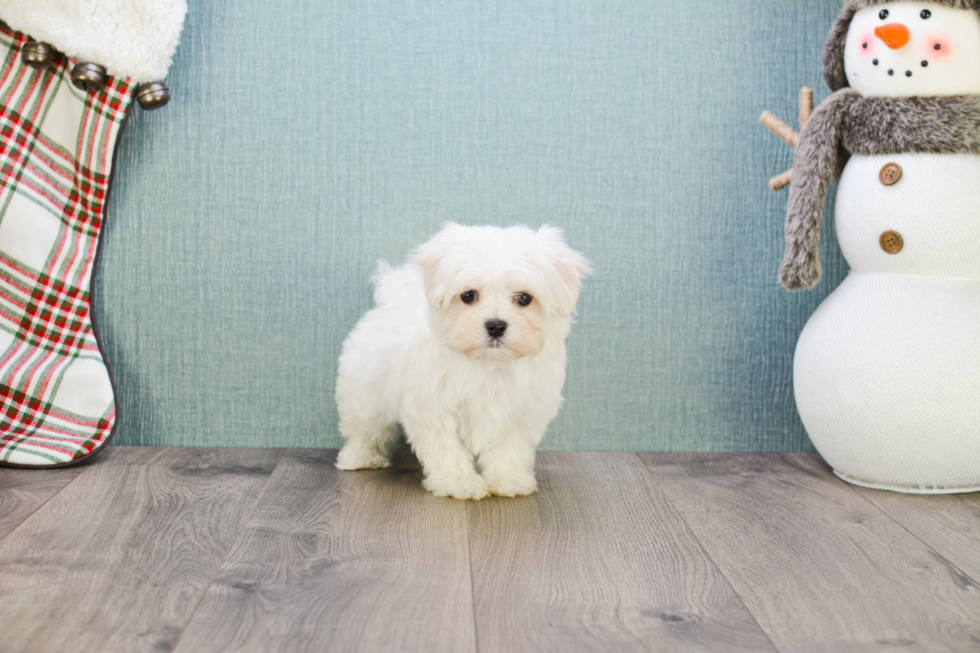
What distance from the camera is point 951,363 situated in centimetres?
170

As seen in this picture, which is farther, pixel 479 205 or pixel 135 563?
pixel 479 205

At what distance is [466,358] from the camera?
1.69 meters

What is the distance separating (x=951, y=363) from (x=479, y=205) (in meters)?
1.12

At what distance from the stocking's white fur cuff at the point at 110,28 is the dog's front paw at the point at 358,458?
3.20ft

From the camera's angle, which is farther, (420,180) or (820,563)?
(420,180)

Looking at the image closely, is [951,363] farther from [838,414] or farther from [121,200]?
[121,200]

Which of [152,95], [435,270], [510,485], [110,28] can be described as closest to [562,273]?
[435,270]

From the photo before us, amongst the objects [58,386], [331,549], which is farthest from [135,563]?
[58,386]

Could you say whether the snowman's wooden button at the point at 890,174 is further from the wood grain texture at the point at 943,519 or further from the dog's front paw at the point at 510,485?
the dog's front paw at the point at 510,485

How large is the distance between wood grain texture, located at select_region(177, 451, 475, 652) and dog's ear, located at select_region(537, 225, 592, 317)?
469mm

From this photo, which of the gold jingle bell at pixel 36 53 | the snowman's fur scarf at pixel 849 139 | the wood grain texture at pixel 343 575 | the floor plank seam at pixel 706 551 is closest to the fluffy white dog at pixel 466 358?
the wood grain texture at pixel 343 575

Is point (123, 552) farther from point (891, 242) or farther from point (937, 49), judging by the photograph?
point (937, 49)

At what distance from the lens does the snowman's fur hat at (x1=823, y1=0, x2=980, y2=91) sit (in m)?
1.80

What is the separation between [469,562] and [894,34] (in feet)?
4.45
